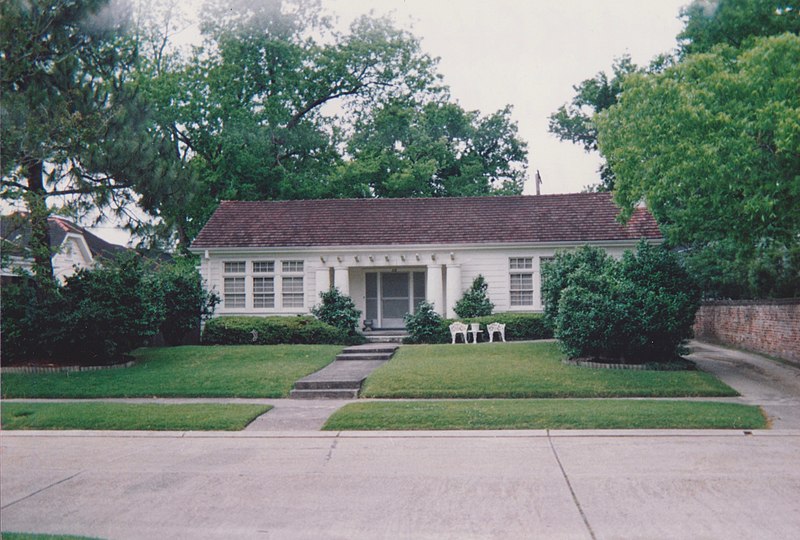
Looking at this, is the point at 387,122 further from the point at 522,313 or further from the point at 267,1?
the point at 522,313

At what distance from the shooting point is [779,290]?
21.8 meters

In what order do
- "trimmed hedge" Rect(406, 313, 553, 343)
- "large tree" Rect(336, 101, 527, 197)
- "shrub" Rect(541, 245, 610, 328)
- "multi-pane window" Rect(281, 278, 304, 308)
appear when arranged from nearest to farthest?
"shrub" Rect(541, 245, 610, 328), "trimmed hedge" Rect(406, 313, 553, 343), "multi-pane window" Rect(281, 278, 304, 308), "large tree" Rect(336, 101, 527, 197)

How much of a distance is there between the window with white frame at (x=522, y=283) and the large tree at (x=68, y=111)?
1252 centimetres

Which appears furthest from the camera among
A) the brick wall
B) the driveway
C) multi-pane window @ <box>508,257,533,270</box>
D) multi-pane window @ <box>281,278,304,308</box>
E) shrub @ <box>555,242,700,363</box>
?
multi-pane window @ <box>281,278,304,308</box>

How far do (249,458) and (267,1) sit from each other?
31569 millimetres

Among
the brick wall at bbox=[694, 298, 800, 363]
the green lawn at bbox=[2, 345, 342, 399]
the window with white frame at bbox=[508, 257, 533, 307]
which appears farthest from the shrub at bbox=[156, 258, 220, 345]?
the brick wall at bbox=[694, 298, 800, 363]

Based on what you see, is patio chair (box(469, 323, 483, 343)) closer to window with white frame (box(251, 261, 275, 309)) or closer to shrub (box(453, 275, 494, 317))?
shrub (box(453, 275, 494, 317))

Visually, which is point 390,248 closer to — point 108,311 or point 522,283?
point 522,283

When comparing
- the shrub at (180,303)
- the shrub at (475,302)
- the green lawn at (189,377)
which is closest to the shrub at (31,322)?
the green lawn at (189,377)

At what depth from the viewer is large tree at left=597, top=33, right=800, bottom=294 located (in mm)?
11930

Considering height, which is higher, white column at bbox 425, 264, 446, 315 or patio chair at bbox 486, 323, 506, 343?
white column at bbox 425, 264, 446, 315

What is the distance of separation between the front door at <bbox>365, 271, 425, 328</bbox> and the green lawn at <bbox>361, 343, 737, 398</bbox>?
9.17 meters

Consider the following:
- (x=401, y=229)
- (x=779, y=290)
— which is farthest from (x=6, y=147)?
(x=779, y=290)

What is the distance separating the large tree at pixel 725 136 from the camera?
39.1 ft
